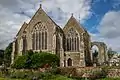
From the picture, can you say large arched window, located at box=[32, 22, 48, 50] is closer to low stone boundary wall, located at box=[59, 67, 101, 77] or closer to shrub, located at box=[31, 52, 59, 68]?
shrub, located at box=[31, 52, 59, 68]

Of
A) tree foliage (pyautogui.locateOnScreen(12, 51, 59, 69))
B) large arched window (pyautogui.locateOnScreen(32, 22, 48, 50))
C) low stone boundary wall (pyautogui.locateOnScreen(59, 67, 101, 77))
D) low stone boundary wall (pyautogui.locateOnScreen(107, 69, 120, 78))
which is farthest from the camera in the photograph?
large arched window (pyautogui.locateOnScreen(32, 22, 48, 50))

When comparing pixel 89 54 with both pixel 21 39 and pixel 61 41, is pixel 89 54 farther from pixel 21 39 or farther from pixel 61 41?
pixel 21 39

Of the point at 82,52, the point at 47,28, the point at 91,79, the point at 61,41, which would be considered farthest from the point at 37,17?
the point at 91,79

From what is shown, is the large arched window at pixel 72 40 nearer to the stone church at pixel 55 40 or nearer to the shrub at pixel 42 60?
the stone church at pixel 55 40

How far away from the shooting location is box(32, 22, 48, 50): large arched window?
2467 inches

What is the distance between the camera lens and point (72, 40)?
65.1 metres

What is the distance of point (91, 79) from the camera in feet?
99.3

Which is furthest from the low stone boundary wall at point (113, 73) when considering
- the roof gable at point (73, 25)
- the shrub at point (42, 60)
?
the roof gable at point (73, 25)

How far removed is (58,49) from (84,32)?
8035mm

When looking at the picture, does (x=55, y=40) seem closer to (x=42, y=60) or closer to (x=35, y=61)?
(x=42, y=60)

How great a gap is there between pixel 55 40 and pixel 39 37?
4.52 m

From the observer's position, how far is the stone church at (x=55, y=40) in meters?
61.1

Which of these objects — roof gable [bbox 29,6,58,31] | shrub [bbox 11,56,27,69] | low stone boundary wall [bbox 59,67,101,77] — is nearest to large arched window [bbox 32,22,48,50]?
roof gable [bbox 29,6,58,31]

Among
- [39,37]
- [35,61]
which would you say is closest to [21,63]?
[35,61]
